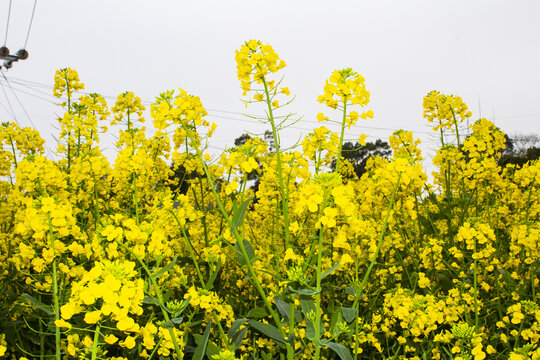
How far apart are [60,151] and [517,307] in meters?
3.79

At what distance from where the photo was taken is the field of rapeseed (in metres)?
1.85

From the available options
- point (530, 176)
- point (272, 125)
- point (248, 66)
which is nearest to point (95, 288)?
point (272, 125)

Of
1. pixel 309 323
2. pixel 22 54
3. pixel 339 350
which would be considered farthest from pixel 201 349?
pixel 22 54

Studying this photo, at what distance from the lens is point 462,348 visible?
2.17 m

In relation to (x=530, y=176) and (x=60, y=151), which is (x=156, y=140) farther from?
(x=530, y=176)

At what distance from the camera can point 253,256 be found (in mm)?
2184

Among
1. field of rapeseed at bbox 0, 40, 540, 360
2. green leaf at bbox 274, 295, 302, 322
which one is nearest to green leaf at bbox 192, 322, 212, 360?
field of rapeseed at bbox 0, 40, 540, 360

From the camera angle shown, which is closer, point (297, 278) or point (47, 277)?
point (297, 278)

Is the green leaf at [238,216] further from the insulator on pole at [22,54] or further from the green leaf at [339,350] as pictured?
the insulator on pole at [22,54]

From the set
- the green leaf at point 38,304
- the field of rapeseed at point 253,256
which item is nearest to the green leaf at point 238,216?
the field of rapeseed at point 253,256

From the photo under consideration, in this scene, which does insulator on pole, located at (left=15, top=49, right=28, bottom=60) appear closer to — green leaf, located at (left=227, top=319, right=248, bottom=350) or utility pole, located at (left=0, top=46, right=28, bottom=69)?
utility pole, located at (left=0, top=46, right=28, bottom=69)

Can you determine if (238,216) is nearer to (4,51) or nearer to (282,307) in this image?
(282,307)

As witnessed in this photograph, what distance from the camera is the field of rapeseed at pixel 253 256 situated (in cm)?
185

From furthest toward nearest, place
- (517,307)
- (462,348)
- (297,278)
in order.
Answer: (517,307) < (462,348) < (297,278)
